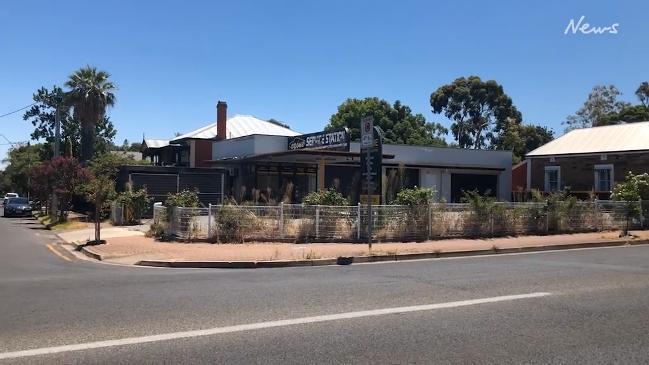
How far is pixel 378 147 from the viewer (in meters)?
18.9

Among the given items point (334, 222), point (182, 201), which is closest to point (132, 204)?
point (182, 201)

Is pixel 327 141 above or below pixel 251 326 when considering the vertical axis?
above

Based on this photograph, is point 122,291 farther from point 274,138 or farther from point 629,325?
point 274,138

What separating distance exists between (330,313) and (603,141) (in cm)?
3072

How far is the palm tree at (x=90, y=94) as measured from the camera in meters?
42.2

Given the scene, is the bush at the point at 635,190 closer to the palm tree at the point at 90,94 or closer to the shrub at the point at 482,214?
the shrub at the point at 482,214

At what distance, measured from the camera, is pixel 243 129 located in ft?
153

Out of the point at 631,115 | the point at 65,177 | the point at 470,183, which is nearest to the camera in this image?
the point at 65,177

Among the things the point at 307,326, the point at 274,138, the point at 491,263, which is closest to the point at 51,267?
the point at 307,326

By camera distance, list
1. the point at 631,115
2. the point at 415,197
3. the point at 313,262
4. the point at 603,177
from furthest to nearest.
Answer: the point at 631,115 → the point at 603,177 → the point at 415,197 → the point at 313,262

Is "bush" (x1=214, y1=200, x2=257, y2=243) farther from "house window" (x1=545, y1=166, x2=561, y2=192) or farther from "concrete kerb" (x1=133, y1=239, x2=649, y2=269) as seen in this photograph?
"house window" (x1=545, y1=166, x2=561, y2=192)

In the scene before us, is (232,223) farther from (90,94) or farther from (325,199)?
(90,94)

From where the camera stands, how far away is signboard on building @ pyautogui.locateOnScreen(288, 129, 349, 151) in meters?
27.7

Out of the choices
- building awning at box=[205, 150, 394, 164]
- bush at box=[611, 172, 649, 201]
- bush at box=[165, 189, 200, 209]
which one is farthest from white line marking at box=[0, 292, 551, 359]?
building awning at box=[205, 150, 394, 164]
